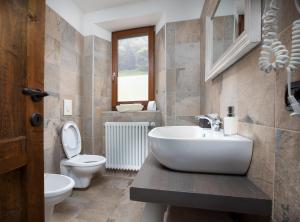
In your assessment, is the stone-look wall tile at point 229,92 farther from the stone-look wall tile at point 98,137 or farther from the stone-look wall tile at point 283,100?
the stone-look wall tile at point 98,137

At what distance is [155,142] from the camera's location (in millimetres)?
678

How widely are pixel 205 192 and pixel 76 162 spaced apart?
5.27 feet

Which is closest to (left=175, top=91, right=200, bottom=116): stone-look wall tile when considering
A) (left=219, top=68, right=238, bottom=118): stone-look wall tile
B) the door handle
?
(left=219, top=68, right=238, bottom=118): stone-look wall tile

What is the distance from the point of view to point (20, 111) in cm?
63

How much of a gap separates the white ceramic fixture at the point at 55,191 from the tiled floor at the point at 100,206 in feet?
1.05

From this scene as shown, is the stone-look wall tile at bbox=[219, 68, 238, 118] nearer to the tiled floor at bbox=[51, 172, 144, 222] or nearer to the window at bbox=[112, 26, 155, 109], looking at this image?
the tiled floor at bbox=[51, 172, 144, 222]

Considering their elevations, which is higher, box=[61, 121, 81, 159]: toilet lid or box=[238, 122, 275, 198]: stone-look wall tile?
box=[238, 122, 275, 198]: stone-look wall tile

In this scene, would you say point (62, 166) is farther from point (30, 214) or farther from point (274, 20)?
point (274, 20)

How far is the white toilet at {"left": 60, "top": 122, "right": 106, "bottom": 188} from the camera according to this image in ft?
5.64

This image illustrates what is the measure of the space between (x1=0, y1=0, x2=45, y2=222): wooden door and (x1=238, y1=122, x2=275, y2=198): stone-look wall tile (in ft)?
2.91

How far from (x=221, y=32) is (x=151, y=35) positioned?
1406mm

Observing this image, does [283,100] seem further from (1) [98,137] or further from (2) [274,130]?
(1) [98,137]

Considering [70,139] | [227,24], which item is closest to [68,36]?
[70,139]

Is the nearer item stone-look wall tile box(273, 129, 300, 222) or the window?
stone-look wall tile box(273, 129, 300, 222)
